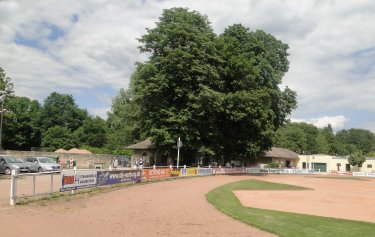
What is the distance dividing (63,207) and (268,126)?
42.4 metres

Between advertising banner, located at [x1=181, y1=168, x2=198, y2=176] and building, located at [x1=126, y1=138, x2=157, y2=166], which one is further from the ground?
building, located at [x1=126, y1=138, x2=157, y2=166]

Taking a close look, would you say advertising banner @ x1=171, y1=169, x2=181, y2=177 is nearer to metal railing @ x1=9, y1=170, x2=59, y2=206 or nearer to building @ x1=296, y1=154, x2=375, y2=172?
metal railing @ x1=9, y1=170, x2=59, y2=206

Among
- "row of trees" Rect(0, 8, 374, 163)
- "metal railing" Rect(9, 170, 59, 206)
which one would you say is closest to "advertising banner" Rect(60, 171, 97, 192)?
"metal railing" Rect(9, 170, 59, 206)

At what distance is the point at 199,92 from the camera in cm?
4875

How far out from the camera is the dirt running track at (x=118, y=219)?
12.8 m

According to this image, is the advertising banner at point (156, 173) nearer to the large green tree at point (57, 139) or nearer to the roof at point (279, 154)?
the roof at point (279, 154)

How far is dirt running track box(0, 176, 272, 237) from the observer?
12828 mm

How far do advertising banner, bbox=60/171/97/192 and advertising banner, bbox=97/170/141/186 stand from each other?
36.0 inches

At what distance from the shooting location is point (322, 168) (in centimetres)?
9044

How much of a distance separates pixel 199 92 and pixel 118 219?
34362 millimetres

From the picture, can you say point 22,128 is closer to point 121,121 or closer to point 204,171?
point 121,121

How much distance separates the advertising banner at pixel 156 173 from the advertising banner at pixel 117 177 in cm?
228

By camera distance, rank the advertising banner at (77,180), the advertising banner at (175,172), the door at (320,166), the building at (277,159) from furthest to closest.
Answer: the door at (320,166)
the building at (277,159)
the advertising banner at (175,172)
the advertising banner at (77,180)

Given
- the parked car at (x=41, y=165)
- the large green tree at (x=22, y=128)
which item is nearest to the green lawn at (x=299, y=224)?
the parked car at (x=41, y=165)
